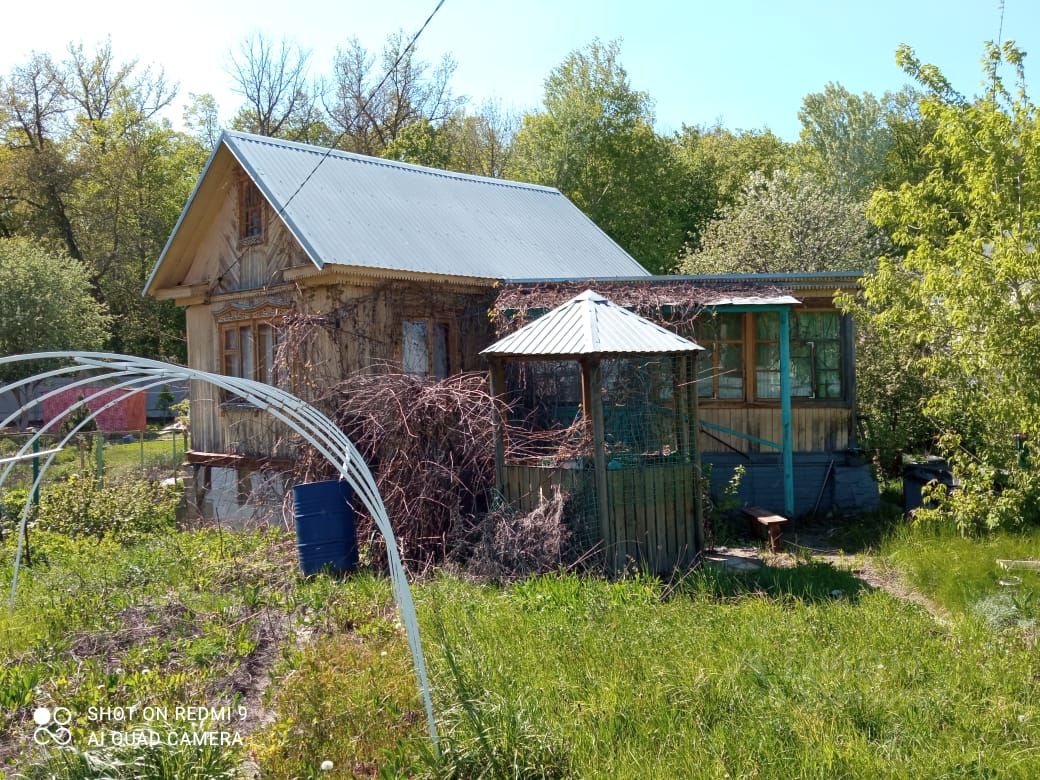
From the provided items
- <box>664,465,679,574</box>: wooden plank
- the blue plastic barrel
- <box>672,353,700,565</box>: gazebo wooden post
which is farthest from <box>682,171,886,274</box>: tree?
the blue plastic barrel

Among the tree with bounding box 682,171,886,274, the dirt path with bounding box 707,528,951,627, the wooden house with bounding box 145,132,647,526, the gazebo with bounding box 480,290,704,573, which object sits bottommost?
the dirt path with bounding box 707,528,951,627

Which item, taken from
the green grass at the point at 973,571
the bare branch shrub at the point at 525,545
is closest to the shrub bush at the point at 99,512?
the bare branch shrub at the point at 525,545

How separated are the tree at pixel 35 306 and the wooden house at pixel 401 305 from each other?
1344 cm

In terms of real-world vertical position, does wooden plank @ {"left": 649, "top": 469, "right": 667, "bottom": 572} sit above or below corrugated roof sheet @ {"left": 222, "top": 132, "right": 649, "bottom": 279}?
below

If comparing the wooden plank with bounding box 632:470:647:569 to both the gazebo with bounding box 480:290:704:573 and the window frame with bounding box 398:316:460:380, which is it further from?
the window frame with bounding box 398:316:460:380

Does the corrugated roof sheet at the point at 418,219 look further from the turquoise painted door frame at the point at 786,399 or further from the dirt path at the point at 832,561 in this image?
the dirt path at the point at 832,561

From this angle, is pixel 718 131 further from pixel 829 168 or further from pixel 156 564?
pixel 156 564

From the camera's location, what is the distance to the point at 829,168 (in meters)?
37.6

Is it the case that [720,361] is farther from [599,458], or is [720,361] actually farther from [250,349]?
[250,349]

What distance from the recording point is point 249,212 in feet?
46.2

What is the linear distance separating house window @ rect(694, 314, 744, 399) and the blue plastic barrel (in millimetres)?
5596

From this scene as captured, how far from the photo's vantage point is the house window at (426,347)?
12.9m

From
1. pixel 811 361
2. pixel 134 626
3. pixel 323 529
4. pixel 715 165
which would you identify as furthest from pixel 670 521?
pixel 715 165

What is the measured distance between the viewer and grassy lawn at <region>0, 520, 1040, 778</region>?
4.76 meters
